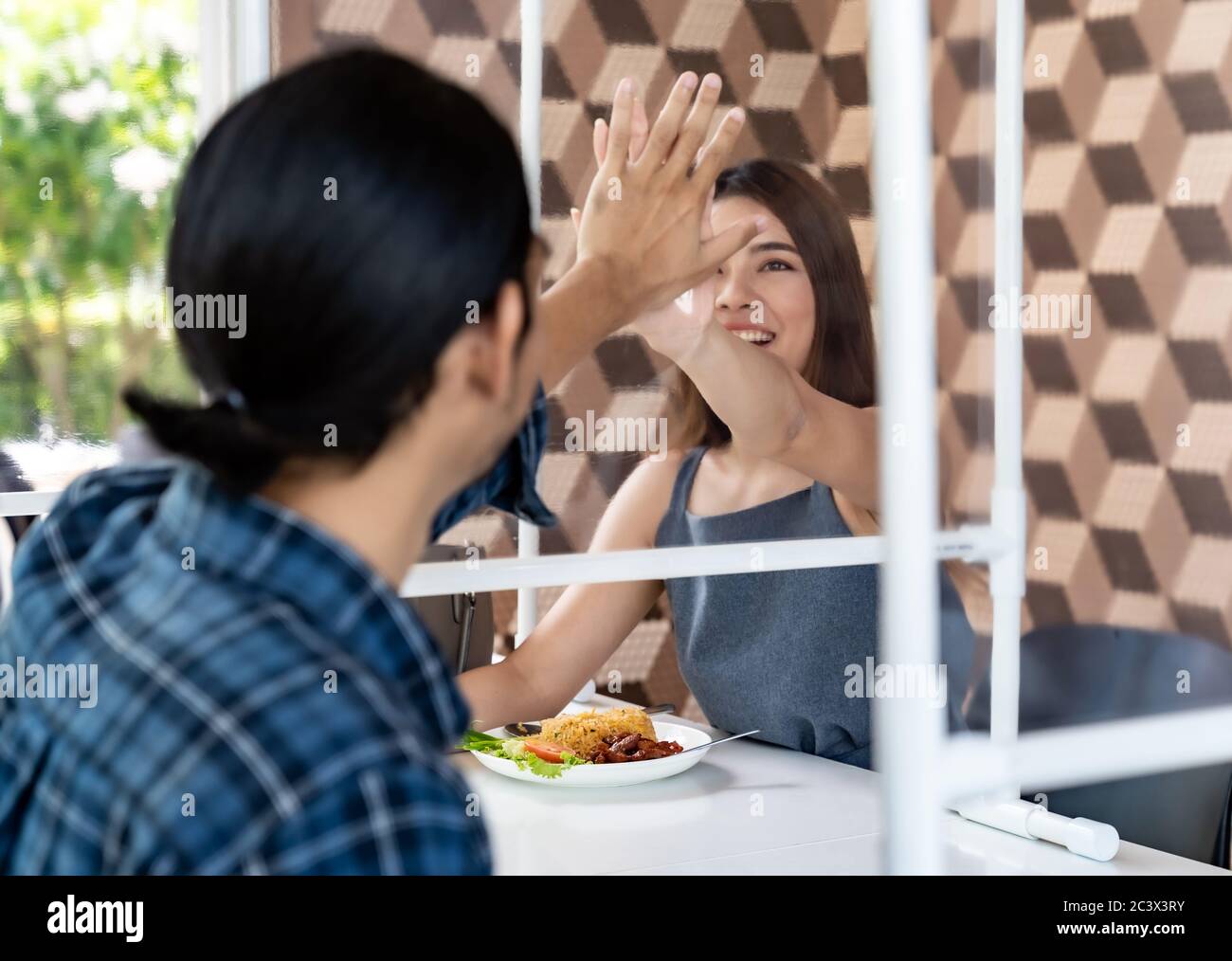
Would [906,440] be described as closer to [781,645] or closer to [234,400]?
[234,400]

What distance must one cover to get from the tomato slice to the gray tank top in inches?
11.9

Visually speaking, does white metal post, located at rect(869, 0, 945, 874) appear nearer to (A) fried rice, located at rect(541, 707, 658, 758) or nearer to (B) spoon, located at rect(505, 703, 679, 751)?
(A) fried rice, located at rect(541, 707, 658, 758)

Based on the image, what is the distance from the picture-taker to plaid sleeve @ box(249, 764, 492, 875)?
589 mm

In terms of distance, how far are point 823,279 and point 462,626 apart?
2.67ft

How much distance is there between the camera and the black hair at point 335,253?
0.67m

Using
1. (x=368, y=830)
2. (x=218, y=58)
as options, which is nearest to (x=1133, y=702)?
(x=368, y=830)

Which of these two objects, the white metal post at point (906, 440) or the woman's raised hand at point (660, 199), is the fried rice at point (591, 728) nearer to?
the woman's raised hand at point (660, 199)

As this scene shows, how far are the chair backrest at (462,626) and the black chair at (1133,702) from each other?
82cm

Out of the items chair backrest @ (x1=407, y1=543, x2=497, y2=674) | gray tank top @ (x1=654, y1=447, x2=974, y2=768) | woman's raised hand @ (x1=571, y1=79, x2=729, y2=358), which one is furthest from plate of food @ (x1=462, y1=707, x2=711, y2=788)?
woman's raised hand @ (x1=571, y1=79, x2=729, y2=358)

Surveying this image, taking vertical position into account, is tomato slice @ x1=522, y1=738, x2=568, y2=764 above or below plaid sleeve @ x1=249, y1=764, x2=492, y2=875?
below

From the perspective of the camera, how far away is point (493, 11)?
1391 mm

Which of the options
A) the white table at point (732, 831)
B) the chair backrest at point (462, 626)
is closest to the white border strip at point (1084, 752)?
the white table at point (732, 831)

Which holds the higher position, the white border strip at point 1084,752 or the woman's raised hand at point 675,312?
the woman's raised hand at point 675,312
